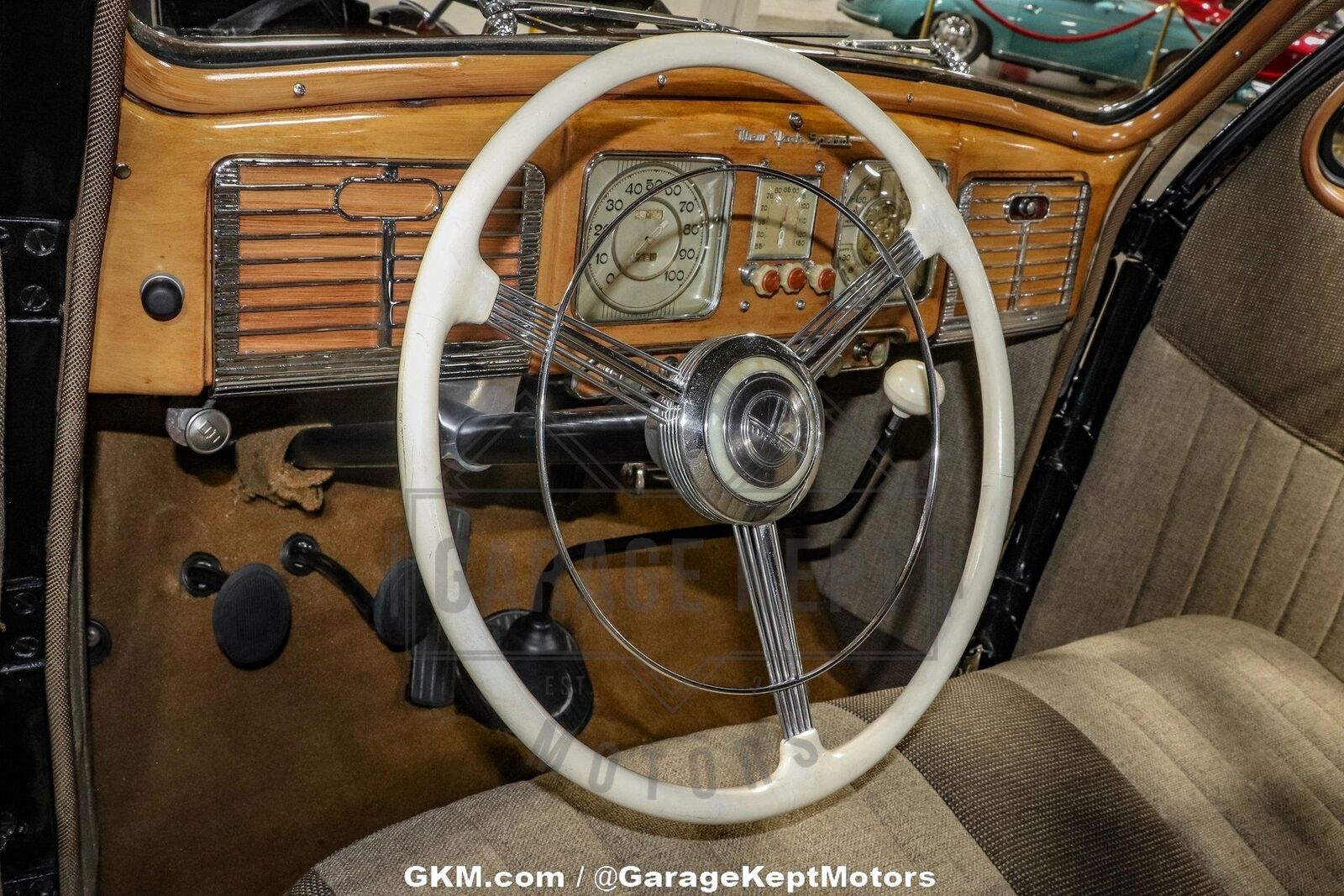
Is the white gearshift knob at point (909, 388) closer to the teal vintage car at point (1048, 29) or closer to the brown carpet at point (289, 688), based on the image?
the brown carpet at point (289, 688)

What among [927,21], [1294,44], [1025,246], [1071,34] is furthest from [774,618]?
[1071,34]

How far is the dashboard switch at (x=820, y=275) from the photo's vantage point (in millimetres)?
1371

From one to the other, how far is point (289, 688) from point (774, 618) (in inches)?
39.7

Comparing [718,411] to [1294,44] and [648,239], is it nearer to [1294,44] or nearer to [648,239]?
[648,239]

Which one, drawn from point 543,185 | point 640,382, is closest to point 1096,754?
point 640,382

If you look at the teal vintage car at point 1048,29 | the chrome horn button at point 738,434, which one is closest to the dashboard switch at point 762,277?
the chrome horn button at point 738,434

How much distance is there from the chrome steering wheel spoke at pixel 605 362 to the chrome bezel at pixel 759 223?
1.21 feet

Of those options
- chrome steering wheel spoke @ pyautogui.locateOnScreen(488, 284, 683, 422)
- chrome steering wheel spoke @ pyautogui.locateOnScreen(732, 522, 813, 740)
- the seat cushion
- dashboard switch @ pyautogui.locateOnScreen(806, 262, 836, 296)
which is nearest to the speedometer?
A: dashboard switch @ pyautogui.locateOnScreen(806, 262, 836, 296)

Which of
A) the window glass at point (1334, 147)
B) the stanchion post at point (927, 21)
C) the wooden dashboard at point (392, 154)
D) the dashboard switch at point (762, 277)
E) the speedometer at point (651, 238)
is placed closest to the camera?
the wooden dashboard at point (392, 154)

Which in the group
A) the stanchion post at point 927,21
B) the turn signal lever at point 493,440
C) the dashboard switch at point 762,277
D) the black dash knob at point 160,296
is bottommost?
the turn signal lever at point 493,440

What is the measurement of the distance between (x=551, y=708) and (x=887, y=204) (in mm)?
919

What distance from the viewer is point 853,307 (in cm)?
109

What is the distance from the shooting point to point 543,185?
1.13 m

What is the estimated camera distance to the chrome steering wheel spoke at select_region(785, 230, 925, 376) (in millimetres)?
1082
